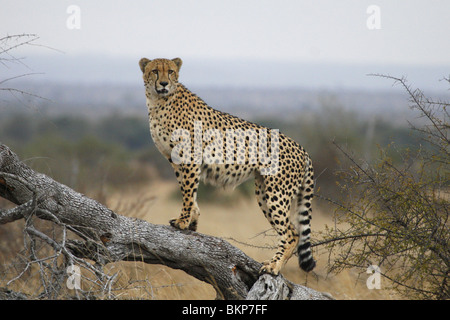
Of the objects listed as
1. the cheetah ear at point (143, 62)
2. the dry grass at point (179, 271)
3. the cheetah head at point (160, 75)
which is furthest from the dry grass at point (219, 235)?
the cheetah ear at point (143, 62)

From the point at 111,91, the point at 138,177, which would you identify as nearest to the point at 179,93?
the point at 138,177

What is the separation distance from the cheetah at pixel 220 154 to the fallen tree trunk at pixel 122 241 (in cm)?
29

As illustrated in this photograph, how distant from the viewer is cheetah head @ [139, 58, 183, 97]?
493 centimetres

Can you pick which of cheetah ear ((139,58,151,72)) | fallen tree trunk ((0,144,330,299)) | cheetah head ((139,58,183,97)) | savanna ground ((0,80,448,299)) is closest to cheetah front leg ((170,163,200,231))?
→ fallen tree trunk ((0,144,330,299))

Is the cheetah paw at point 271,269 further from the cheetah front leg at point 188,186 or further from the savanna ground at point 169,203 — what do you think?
the cheetah front leg at point 188,186

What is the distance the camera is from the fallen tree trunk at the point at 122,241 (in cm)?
405

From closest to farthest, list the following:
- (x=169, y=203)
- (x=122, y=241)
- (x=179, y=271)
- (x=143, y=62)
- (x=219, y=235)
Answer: (x=122, y=241) < (x=143, y=62) < (x=179, y=271) < (x=219, y=235) < (x=169, y=203)

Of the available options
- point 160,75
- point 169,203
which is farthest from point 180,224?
point 169,203

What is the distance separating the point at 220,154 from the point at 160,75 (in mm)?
844

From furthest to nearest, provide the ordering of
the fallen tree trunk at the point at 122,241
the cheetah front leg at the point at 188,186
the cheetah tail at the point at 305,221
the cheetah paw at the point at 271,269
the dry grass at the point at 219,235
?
1. the dry grass at the point at 219,235
2. the cheetah tail at the point at 305,221
3. the cheetah front leg at the point at 188,186
4. the cheetah paw at the point at 271,269
5. the fallen tree trunk at the point at 122,241

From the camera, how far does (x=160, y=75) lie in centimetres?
494

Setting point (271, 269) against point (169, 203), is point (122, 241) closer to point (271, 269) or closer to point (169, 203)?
point (271, 269)

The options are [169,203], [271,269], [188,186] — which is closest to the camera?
[271,269]
